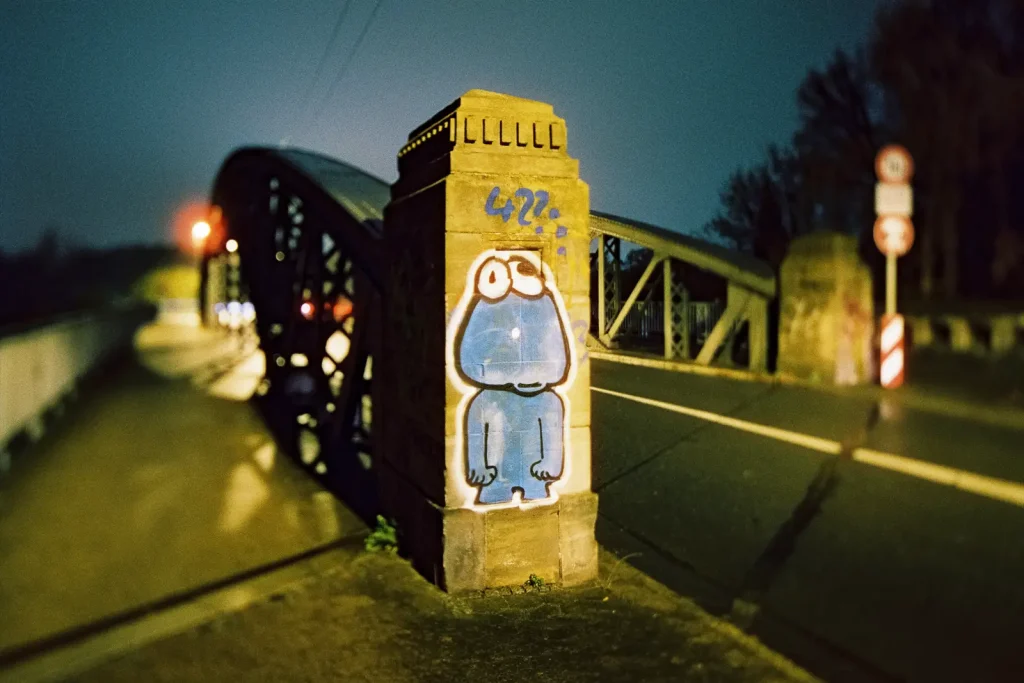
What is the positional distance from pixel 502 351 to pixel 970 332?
1396 cm

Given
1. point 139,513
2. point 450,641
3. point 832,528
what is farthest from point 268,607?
point 832,528

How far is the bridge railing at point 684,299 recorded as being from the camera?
30.9 feet

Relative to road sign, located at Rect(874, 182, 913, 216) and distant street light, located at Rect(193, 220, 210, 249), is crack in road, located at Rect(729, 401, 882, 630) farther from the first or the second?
distant street light, located at Rect(193, 220, 210, 249)

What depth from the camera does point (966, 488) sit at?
7.18 m

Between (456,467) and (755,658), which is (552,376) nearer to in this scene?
(456,467)

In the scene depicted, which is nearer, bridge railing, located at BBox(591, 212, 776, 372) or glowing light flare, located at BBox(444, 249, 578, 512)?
glowing light flare, located at BBox(444, 249, 578, 512)

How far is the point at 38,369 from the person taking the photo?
12.9 meters

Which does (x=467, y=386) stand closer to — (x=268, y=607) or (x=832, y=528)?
(x=268, y=607)

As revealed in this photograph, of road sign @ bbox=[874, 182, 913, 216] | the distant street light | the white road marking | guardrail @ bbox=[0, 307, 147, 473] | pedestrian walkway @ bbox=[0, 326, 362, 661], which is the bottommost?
pedestrian walkway @ bbox=[0, 326, 362, 661]

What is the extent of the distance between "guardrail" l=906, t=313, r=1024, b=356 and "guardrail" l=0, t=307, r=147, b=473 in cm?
1636

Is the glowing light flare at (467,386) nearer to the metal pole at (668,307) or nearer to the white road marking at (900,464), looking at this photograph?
the white road marking at (900,464)

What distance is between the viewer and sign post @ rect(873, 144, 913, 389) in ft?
37.1

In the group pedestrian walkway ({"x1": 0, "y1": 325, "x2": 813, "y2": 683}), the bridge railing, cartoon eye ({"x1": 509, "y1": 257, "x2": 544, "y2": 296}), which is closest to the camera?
pedestrian walkway ({"x1": 0, "y1": 325, "x2": 813, "y2": 683})

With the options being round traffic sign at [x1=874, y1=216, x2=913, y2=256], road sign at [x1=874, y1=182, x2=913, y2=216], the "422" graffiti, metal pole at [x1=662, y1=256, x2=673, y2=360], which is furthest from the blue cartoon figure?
round traffic sign at [x1=874, y1=216, x2=913, y2=256]
